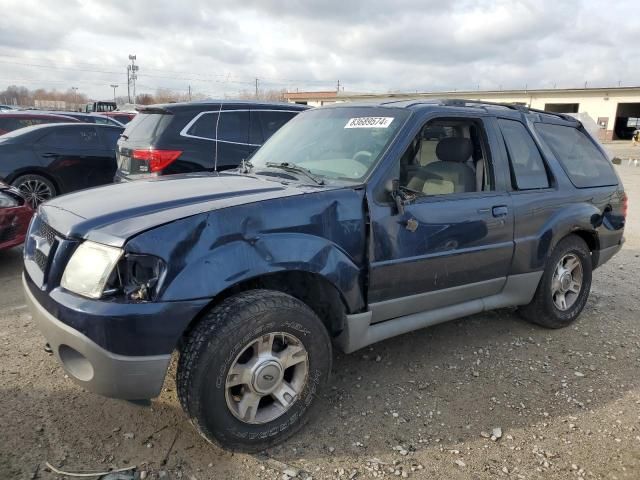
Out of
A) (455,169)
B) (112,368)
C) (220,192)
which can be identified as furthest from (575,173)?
(112,368)

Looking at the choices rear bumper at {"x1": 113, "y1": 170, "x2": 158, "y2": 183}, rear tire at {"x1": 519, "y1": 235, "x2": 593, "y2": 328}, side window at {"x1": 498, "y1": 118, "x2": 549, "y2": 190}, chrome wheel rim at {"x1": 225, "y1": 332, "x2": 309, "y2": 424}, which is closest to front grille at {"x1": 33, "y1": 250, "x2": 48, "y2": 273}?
chrome wheel rim at {"x1": 225, "y1": 332, "x2": 309, "y2": 424}

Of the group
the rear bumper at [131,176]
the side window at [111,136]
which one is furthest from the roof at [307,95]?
the rear bumper at [131,176]

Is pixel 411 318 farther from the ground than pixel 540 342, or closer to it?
farther from the ground

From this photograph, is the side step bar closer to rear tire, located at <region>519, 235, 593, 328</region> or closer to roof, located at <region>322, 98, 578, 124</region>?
rear tire, located at <region>519, 235, 593, 328</region>

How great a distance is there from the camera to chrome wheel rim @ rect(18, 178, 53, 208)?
785 cm

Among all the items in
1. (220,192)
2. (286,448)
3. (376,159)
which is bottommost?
(286,448)

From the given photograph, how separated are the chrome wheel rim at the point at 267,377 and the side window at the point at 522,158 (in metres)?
2.20

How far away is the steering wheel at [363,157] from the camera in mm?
3215

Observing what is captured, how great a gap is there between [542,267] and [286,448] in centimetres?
257

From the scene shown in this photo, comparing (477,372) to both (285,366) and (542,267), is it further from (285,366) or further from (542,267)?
(285,366)

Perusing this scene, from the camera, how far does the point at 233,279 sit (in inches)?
96.5

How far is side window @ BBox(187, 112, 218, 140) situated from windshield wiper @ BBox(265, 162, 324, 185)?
10.0 feet

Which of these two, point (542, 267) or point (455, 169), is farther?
point (542, 267)

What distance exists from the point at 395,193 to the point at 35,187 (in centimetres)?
699
